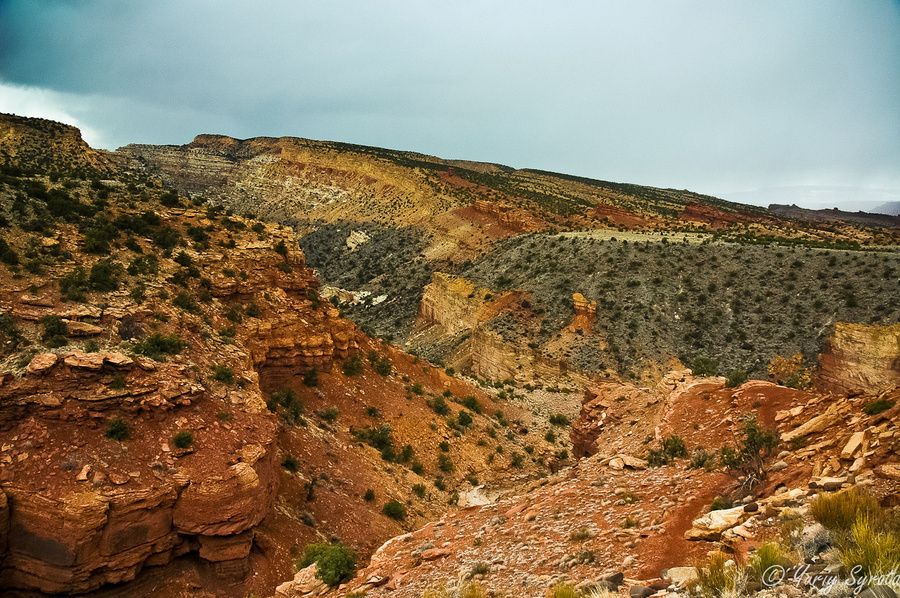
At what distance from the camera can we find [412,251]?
59062 mm

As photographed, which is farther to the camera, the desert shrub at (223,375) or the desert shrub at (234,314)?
the desert shrub at (234,314)

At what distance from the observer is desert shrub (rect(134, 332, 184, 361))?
11078 millimetres

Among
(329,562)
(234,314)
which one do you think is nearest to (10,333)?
(234,314)

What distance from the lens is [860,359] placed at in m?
24.8

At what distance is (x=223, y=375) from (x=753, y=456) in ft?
40.3

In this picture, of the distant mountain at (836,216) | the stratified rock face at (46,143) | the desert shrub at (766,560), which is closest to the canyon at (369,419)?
the desert shrub at (766,560)

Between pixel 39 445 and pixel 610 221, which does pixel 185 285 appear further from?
pixel 610 221

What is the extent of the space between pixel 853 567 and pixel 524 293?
35.6m

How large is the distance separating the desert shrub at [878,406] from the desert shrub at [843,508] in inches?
97.8

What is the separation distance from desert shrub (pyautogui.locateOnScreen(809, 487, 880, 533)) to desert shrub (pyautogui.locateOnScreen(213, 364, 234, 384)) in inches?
492

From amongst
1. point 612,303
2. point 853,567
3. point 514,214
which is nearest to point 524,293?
point 612,303

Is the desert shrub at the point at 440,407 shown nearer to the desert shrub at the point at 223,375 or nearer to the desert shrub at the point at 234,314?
the desert shrub at the point at 234,314

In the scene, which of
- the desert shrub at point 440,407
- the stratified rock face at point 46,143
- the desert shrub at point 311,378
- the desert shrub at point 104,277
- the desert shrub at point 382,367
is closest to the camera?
the desert shrub at point 104,277

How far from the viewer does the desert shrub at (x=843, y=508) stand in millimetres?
4441
